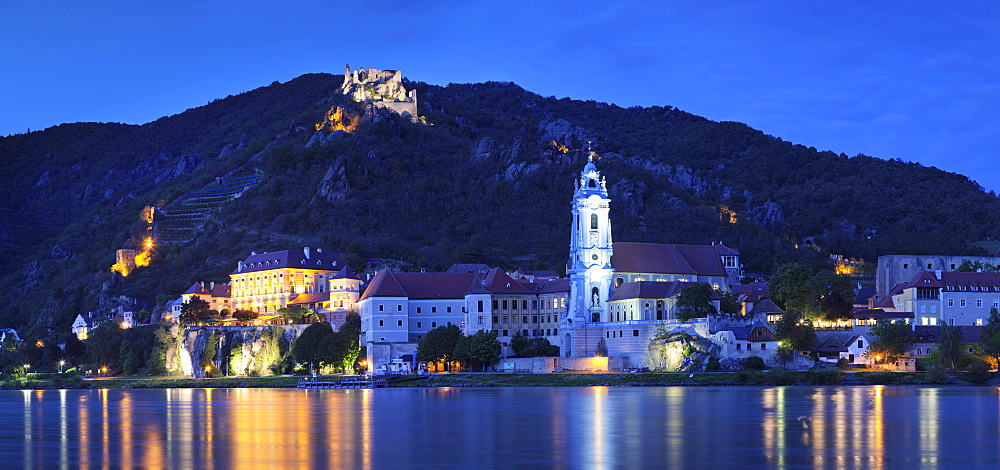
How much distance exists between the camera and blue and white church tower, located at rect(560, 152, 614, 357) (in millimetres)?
93125

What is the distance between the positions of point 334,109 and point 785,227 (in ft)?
241

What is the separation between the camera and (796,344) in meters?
80.9

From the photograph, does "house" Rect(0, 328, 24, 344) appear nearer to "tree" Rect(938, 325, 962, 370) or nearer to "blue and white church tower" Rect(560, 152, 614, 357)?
"blue and white church tower" Rect(560, 152, 614, 357)

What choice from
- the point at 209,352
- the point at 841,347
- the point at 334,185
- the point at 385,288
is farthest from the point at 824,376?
the point at 334,185

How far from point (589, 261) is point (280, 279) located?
3689 centimetres

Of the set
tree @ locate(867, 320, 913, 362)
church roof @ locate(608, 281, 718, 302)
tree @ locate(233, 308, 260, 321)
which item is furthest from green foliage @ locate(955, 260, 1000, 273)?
tree @ locate(233, 308, 260, 321)

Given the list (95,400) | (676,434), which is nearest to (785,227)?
(95,400)

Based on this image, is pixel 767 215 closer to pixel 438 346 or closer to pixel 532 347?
pixel 532 347

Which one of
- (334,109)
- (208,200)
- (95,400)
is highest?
(334,109)

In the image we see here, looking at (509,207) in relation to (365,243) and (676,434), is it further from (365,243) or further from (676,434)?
(676,434)

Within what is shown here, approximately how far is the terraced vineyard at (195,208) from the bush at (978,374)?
10608 centimetres

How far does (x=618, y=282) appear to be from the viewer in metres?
97.9

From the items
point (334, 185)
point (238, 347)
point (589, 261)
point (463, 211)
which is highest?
point (334, 185)

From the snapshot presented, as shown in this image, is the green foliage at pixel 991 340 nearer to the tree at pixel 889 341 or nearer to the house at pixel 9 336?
the tree at pixel 889 341
